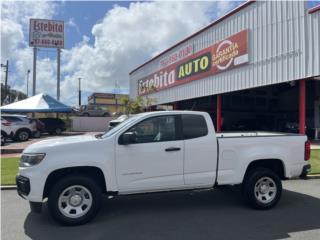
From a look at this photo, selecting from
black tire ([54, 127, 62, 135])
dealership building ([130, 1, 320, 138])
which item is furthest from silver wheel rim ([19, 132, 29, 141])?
dealership building ([130, 1, 320, 138])

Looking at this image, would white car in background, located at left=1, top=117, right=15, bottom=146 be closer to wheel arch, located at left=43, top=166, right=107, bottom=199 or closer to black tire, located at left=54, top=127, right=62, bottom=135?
black tire, located at left=54, top=127, right=62, bottom=135

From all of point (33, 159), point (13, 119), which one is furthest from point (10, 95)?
point (33, 159)

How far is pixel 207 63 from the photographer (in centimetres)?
2373

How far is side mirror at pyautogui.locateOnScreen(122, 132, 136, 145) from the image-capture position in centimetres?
591

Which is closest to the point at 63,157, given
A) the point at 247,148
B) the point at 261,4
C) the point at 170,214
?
the point at 170,214

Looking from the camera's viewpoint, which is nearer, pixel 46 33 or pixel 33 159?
pixel 33 159

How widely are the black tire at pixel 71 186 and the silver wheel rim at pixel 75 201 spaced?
38 millimetres

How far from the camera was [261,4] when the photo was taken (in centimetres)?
1825

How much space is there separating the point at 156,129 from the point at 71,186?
70.0 inches

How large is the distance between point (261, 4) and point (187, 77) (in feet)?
31.7

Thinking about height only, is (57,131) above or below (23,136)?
above

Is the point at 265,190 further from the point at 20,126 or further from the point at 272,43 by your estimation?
the point at 20,126

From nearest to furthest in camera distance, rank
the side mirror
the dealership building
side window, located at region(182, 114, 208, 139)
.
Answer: the side mirror, side window, located at region(182, 114, 208, 139), the dealership building

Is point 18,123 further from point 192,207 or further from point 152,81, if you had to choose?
point 192,207
